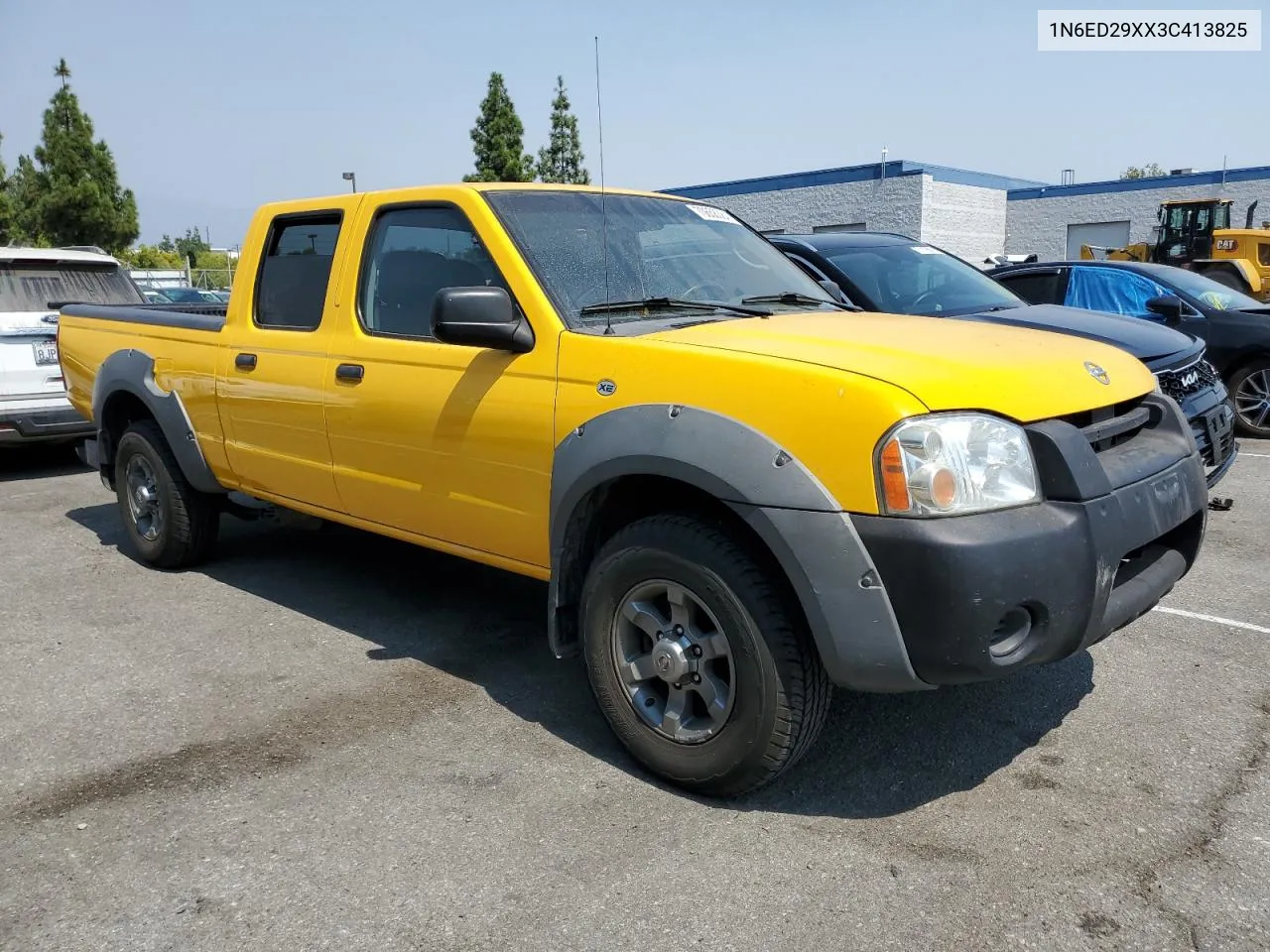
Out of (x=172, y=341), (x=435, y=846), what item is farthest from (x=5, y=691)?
(x=435, y=846)

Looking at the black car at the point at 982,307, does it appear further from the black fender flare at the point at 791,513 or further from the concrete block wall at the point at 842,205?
the concrete block wall at the point at 842,205

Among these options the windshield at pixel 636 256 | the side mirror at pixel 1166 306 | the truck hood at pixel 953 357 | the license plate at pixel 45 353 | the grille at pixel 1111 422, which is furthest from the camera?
the license plate at pixel 45 353

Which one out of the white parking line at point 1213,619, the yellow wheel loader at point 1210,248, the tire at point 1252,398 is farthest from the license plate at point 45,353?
the yellow wheel loader at point 1210,248

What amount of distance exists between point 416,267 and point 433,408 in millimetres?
656

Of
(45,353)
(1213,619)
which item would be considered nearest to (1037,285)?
(1213,619)

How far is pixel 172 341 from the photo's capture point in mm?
5320

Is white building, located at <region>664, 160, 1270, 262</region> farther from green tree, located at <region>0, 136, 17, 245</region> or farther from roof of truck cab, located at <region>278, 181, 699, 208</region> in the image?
roof of truck cab, located at <region>278, 181, 699, 208</region>

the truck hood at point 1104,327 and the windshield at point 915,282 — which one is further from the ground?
the windshield at point 915,282

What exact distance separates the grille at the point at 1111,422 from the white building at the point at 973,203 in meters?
31.3

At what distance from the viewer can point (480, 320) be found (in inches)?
135

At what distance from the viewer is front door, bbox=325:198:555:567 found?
11.8 feet

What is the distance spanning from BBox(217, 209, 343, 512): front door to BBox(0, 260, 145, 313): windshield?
167 inches

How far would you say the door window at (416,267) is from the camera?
3933 mm

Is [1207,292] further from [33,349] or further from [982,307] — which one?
[33,349]
